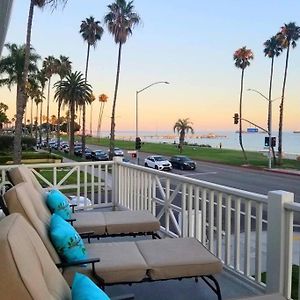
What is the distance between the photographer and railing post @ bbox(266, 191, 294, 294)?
112 inches

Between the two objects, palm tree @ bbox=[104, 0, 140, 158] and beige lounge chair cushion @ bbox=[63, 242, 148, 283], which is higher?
palm tree @ bbox=[104, 0, 140, 158]

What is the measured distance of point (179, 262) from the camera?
2.86m

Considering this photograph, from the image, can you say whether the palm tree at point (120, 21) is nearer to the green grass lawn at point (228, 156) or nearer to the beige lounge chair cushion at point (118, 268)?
the green grass lawn at point (228, 156)

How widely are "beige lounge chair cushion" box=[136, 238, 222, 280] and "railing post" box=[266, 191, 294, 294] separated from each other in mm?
391

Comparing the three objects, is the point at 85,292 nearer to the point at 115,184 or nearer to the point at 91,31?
the point at 115,184

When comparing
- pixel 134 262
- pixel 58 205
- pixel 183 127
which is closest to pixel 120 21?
pixel 183 127

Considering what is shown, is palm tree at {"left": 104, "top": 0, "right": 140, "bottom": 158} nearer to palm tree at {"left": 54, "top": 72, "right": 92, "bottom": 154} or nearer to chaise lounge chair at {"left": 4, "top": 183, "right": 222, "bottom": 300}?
palm tree at {"left": 54, "top": 72, "right": 92, "bottom": 154}

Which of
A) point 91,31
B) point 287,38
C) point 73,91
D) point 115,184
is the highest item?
point 91,31

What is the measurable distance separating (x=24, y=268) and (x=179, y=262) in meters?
1.56

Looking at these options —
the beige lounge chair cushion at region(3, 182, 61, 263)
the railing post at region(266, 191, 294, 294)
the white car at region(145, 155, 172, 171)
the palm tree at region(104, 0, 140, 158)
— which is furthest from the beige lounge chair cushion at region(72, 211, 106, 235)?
the palm tree at region(104, 0, 140, 158)

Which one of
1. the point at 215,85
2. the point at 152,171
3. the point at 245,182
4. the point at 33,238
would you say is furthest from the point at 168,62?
the point at 33,238

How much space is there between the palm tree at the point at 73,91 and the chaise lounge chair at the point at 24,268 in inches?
1657

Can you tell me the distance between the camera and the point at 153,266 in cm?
282

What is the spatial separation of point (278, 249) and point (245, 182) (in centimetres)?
2206
